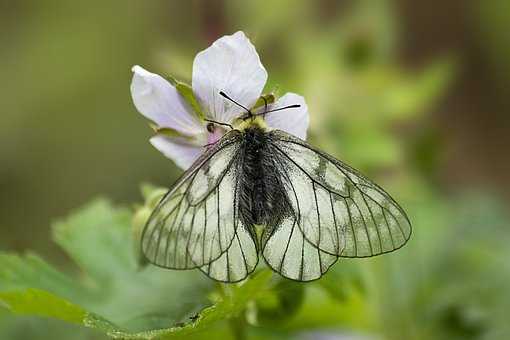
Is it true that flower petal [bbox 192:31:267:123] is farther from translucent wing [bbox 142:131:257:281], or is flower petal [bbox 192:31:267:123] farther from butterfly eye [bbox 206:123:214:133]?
translucent wing [bbox 142:131:257:281]

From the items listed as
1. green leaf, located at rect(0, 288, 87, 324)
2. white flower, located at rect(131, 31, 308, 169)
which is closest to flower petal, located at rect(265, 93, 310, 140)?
white flower, located at rect(131, 31, 308, 169)

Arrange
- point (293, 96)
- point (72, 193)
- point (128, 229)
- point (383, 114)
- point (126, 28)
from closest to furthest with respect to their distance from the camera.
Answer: point (293, 96), point (128, 229), point (383, 114), point (72, 193), point (126, 28)

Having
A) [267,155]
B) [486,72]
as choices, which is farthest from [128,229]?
[486,72]

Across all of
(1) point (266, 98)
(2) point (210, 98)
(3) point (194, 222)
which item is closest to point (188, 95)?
(2) point (210, 98)

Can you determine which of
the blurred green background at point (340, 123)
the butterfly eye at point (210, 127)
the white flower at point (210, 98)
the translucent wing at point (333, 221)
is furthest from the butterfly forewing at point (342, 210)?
the blurred green background at point (340, 123)

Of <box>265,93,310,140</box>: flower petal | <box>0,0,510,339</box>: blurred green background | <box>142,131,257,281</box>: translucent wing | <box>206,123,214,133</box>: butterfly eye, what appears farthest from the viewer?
<box>0,0,510,339</box>: blurred green background

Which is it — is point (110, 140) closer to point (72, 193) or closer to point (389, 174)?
point (72, 193)

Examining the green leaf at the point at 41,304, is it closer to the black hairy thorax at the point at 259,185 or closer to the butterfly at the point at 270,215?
the butterfly at the point at 270,215
